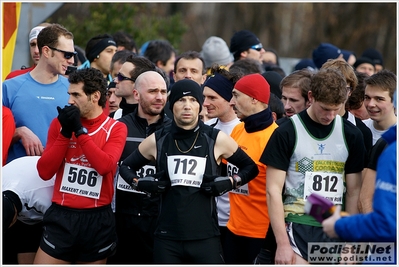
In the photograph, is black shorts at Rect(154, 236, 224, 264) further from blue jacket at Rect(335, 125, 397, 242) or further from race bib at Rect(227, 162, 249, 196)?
blue jacket at Rect(335, 125, 397, 242)

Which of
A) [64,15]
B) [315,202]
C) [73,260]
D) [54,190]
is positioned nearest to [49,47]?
[54,190]

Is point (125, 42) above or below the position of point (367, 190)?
above

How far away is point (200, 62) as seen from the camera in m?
8.38

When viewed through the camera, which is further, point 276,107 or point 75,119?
point 276,107

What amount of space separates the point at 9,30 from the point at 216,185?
3486 millimetres

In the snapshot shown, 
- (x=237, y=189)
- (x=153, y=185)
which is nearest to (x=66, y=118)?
(x=153, y=185)

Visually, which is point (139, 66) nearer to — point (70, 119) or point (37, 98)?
point (37, 98)

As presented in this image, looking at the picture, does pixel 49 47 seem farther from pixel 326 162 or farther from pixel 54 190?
pixel 326 162

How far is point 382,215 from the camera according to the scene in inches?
168

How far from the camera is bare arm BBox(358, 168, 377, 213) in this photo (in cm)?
545

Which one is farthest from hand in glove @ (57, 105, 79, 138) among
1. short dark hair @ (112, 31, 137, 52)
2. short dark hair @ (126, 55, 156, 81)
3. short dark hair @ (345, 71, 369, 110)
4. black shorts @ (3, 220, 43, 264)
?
short dark hair @ (112, 31, 137, 52)

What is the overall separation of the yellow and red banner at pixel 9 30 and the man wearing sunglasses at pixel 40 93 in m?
0.84

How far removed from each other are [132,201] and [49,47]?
5.68 ft

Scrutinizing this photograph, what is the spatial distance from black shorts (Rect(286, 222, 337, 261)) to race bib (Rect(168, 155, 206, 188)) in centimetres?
→ 85
